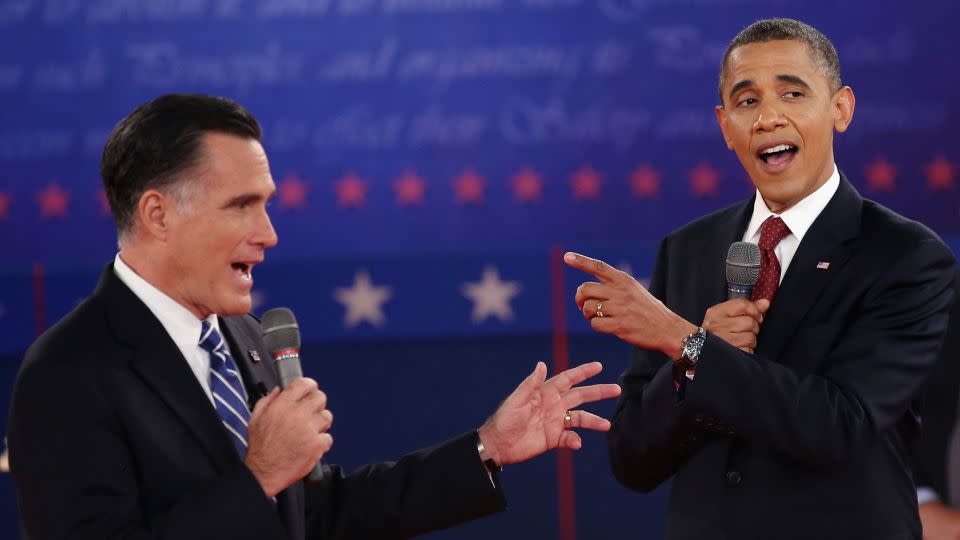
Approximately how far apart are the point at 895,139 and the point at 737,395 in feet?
7.86

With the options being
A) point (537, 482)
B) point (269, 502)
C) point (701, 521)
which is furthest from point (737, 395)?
point (537, 482)

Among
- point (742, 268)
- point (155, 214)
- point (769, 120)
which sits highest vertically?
point (769, 120)

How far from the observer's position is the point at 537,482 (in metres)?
3.21

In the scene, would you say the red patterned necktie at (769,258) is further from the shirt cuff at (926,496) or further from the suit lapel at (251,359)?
the suit lapel at (251,359)

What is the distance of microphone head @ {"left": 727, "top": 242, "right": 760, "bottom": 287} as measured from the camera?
1985 millimetres

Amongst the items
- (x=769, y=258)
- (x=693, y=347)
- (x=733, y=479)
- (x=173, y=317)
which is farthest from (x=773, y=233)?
(x=173, y=317)

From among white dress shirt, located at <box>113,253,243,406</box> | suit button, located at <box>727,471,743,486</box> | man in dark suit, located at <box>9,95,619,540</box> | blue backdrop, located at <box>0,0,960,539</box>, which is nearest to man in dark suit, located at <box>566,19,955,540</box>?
suit button, located at <box>727,471,743,486</box>

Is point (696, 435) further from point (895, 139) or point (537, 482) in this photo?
point (895, 139)

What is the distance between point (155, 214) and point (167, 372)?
234 mm

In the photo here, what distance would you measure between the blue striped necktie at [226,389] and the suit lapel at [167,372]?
0.04m

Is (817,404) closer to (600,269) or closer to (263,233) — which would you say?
(600,269)

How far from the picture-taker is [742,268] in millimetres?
1986

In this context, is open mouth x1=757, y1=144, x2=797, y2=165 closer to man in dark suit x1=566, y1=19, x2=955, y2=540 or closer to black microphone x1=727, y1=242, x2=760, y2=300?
man in dark suit x1=566, y1=19, x2=955, y2=540

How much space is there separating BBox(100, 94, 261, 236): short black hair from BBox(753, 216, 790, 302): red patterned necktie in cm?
91
